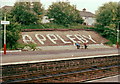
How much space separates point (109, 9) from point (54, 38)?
17593 millimetres

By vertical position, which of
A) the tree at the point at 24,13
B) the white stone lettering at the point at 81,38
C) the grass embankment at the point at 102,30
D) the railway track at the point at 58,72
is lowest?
the railway track at the point at 58,72

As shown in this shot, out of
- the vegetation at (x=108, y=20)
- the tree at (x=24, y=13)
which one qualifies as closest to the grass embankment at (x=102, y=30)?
the vegetation at (x=108, y=20)

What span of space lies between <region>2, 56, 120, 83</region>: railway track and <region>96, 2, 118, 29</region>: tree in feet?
103

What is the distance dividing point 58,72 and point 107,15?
3852cm

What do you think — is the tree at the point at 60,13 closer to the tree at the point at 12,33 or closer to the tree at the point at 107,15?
the tree at the point at 107,15

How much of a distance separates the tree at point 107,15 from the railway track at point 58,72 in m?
31.4

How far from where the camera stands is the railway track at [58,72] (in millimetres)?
12547

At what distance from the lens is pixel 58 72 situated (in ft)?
48.3

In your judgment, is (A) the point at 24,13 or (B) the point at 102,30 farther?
(B) the point at 102,30

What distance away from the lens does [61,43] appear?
39.8 m

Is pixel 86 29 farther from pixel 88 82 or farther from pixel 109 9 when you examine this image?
pixel 88 82

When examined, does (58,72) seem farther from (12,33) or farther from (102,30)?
(102,30)

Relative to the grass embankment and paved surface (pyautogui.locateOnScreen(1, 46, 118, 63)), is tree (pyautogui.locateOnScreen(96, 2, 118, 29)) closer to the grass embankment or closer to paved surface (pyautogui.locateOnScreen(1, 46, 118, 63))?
the grass embankment

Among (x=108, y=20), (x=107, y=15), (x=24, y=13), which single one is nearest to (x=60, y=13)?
(x=24, y=13)
